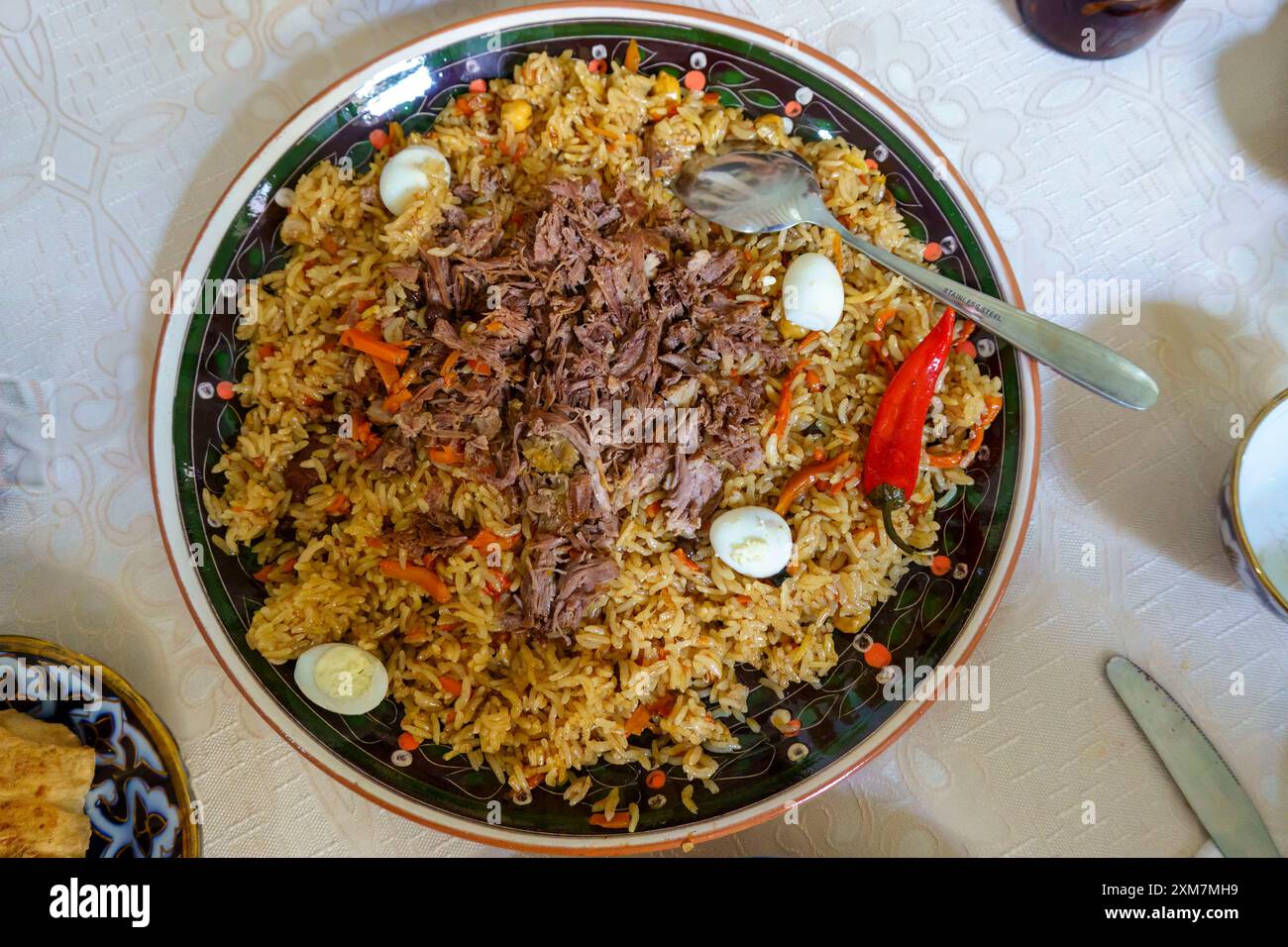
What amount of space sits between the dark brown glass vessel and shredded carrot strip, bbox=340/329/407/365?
211cm

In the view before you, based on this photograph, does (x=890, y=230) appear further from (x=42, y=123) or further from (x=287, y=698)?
(x=42, y=123)

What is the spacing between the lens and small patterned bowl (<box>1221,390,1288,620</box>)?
6.43ft

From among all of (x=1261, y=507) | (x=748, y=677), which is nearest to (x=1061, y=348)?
(x=1261, y=507)

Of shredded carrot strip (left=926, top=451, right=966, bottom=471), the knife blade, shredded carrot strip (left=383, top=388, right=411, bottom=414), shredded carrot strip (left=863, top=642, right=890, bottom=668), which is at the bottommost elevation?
the knife blade

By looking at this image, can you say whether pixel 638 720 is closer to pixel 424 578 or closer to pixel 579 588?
pixel 579 588

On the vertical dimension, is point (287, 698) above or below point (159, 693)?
below

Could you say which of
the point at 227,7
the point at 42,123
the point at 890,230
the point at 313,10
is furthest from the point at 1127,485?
the point at 42,123

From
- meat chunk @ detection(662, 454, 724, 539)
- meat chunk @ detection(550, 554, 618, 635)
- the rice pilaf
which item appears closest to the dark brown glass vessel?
the rice pilaf

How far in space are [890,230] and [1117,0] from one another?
0.92 m

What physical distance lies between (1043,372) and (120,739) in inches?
106

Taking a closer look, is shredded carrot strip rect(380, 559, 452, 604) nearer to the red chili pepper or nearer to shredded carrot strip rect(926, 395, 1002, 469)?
the red chili pepper

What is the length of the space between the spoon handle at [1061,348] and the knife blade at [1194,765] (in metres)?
0.76

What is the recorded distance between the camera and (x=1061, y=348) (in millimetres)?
1886

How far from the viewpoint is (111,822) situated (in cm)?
187
